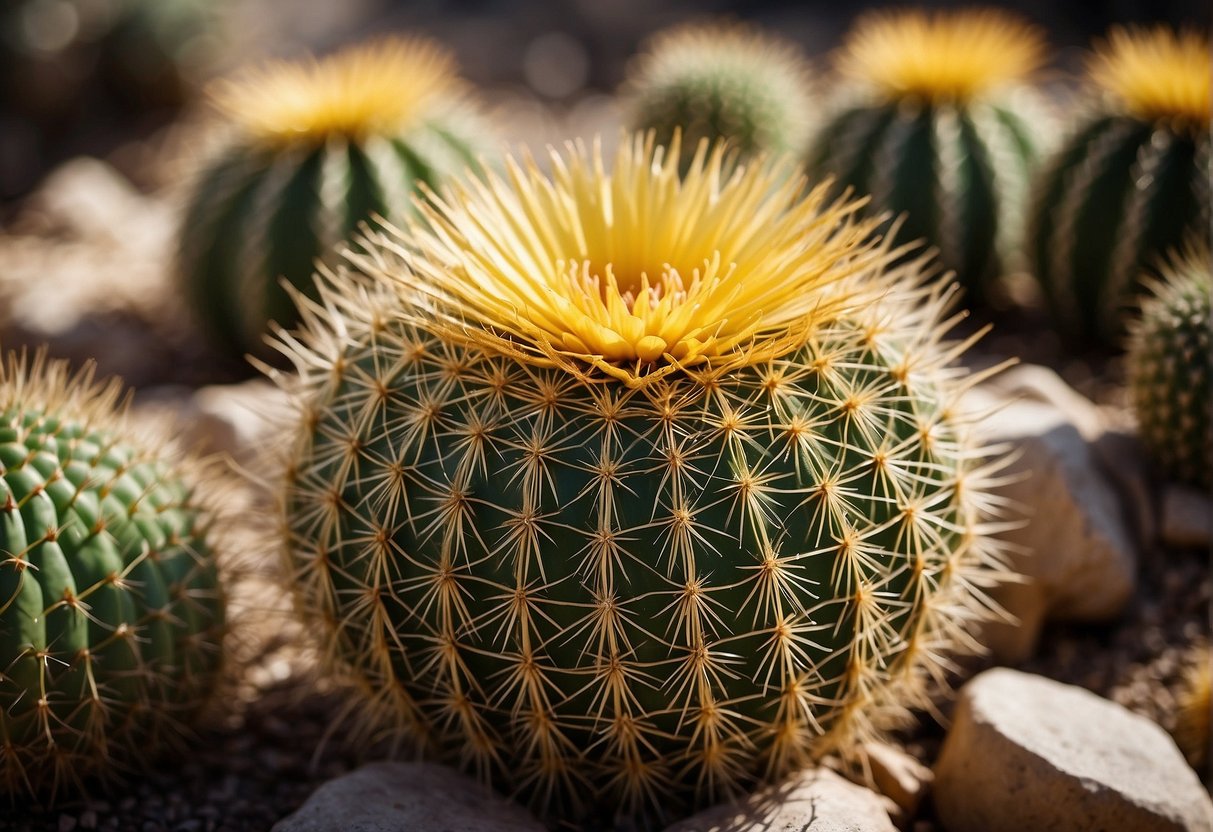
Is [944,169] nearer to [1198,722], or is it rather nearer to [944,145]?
[944,145]

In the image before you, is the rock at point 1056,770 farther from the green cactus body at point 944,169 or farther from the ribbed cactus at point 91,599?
the green cactus body at point 944,169

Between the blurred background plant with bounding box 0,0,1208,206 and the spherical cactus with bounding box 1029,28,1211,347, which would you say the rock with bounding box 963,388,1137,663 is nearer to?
the spherical cactus with bounding box 1029,28,1211,347

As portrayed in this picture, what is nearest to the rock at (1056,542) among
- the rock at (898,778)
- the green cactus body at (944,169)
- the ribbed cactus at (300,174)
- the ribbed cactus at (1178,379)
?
the ribbed cactus at (1178,379)

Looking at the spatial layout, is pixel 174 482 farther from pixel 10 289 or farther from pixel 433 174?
pixel 10 289

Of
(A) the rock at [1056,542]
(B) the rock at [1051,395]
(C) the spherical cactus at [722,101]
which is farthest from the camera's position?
(C) the spherical cactus at [722,101]

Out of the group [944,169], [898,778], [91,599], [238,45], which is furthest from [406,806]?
[238,45]
